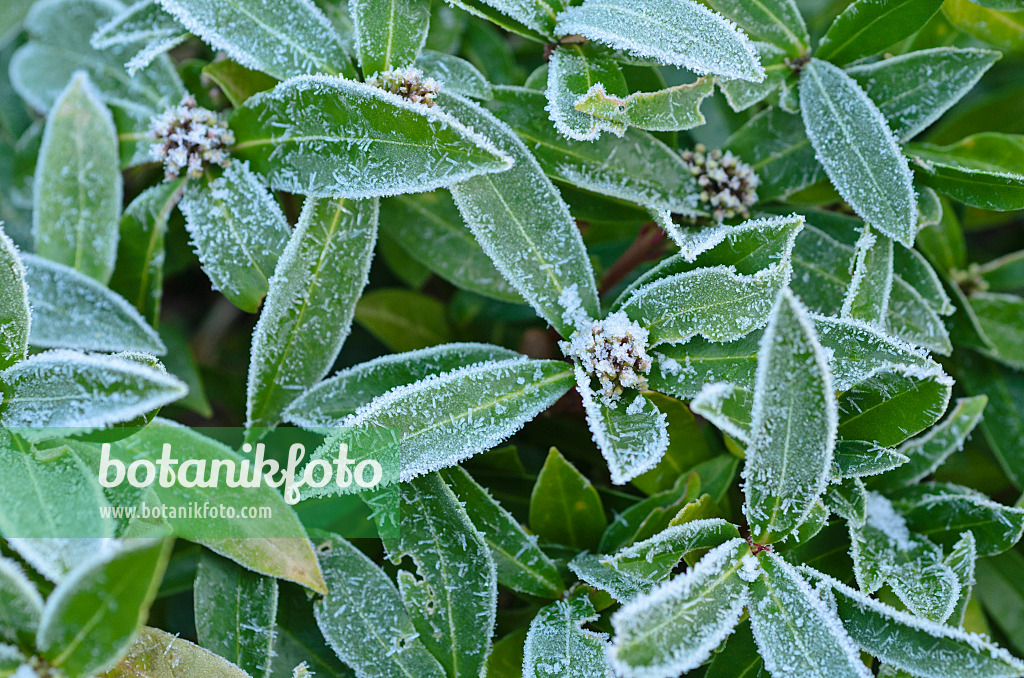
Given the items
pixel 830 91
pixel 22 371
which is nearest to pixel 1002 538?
pixel 830 91

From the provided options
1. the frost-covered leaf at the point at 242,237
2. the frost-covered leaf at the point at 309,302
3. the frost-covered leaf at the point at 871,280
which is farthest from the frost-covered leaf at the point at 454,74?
the frost-covered leaf at the point at 871,280

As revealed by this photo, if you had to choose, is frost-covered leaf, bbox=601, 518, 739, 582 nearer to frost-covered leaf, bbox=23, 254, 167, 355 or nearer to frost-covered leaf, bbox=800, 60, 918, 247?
frost-covered leaf, bbox=800, 60, 918, 247

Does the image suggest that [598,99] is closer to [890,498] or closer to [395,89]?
[395,89]

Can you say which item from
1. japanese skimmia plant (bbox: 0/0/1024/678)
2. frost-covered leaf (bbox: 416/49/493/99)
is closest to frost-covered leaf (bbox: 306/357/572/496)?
japanese skimmia plant (bbox: 0/0/1024/678)

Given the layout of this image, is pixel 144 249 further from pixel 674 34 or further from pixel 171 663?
pixel 674 34

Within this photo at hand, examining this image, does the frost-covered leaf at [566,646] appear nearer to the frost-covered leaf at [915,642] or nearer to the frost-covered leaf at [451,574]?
the frost-covered leaf at [451,574]

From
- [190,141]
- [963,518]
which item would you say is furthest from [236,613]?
[963,518]
